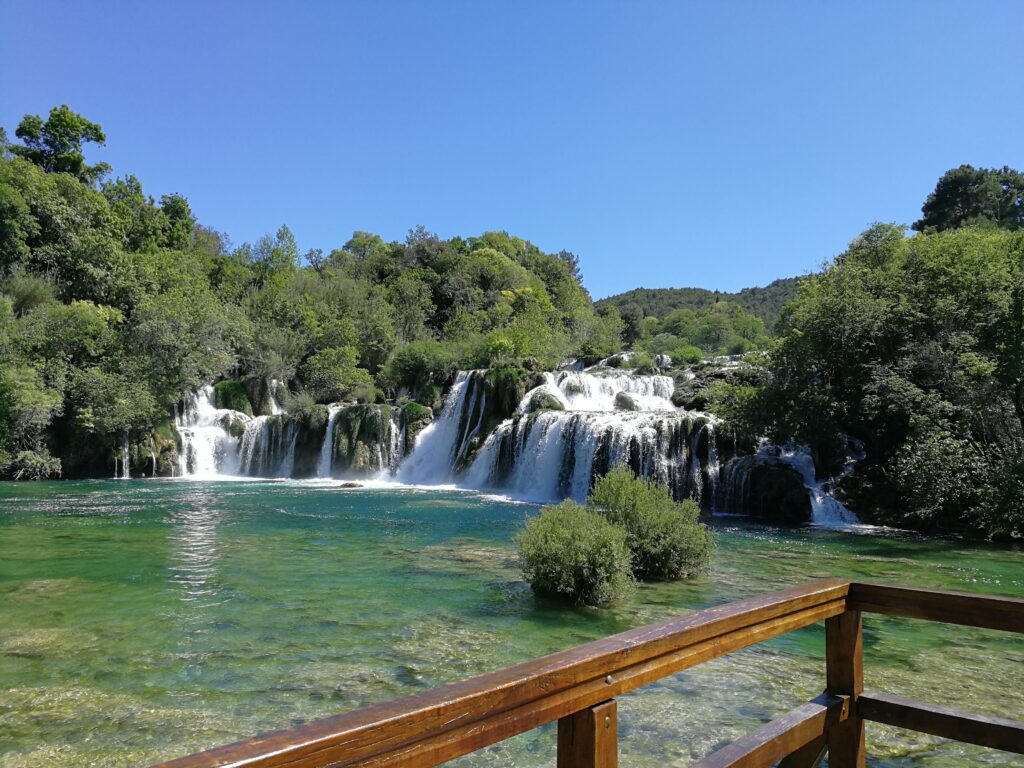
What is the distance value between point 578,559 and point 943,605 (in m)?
6.80

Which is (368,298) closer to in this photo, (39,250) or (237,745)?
(39,250)

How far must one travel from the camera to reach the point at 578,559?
9.11m

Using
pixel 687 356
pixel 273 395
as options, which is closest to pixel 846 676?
pixel 273 395

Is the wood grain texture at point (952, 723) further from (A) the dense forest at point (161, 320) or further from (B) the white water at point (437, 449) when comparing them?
(A) the dense forest at point (161, 320)

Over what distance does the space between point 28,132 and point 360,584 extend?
50.7 metres

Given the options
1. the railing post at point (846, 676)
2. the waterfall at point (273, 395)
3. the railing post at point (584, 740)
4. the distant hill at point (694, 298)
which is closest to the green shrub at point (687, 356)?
the waterfall at point (273, 395)

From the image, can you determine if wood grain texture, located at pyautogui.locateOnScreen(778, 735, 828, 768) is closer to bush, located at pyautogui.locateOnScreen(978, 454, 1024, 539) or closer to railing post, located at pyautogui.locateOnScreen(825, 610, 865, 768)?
railing post, located at pyautogui.locateOnScreen(825, 610, 865, 768)

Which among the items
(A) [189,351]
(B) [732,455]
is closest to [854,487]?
(B) [732,455]

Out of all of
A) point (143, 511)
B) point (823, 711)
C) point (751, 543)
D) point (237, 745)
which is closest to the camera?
point (237, 745)

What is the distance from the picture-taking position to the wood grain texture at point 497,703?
122cm

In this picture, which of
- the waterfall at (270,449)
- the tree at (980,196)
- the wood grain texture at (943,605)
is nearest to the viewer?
the wood grain texture at (943,605)

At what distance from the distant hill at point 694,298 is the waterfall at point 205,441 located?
69391 millimetres

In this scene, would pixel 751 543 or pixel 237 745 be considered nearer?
pixel 237 745

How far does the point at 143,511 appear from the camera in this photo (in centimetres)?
1916
